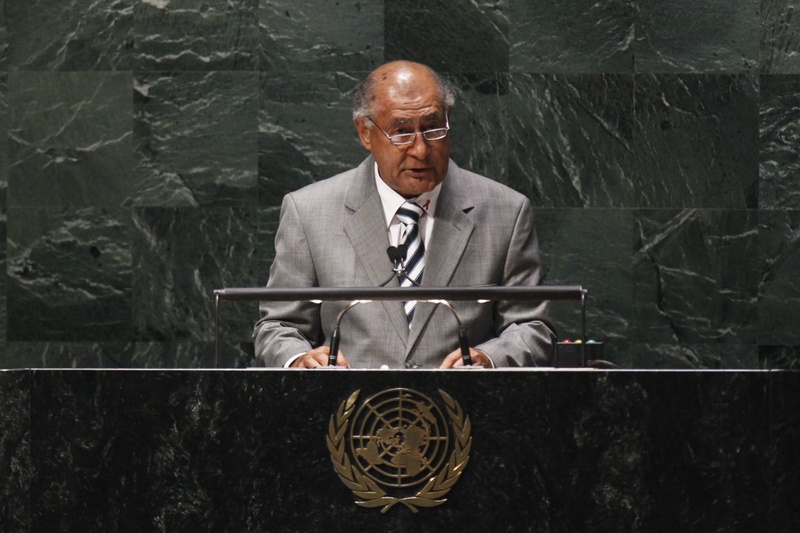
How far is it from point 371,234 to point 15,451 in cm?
160

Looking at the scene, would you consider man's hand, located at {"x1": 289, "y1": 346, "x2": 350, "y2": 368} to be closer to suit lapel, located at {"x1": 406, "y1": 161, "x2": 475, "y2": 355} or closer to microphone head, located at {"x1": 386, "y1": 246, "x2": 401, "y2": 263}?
microphone head, located at {"x1": 386, "y1": 246, "x2": 401, "y2": 263}

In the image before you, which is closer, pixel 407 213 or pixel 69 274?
pixel 407 213

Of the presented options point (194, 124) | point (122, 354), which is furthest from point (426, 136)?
point (122, 354)

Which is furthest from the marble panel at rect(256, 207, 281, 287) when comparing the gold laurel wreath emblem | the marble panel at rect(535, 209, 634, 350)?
the gold laurel wreath emblem

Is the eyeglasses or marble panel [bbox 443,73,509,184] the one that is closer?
the eyeglasses

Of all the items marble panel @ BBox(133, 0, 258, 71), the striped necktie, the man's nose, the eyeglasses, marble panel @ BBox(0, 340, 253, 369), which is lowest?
marble panel @ BBox(0, 340, 253, 369)

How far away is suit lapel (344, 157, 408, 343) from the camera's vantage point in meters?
4.11

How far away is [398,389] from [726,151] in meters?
3.40

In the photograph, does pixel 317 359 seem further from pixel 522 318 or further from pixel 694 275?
pixel 694 275

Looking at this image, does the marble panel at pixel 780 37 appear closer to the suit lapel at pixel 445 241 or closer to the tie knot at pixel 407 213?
the suit lapel at pixel 445 241

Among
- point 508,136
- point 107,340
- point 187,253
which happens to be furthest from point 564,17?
point 107,340

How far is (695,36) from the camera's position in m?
5.84

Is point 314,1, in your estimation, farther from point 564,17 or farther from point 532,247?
point 532,247

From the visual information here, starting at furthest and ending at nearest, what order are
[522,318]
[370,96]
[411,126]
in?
[370,96], [411,126], [522,318]
